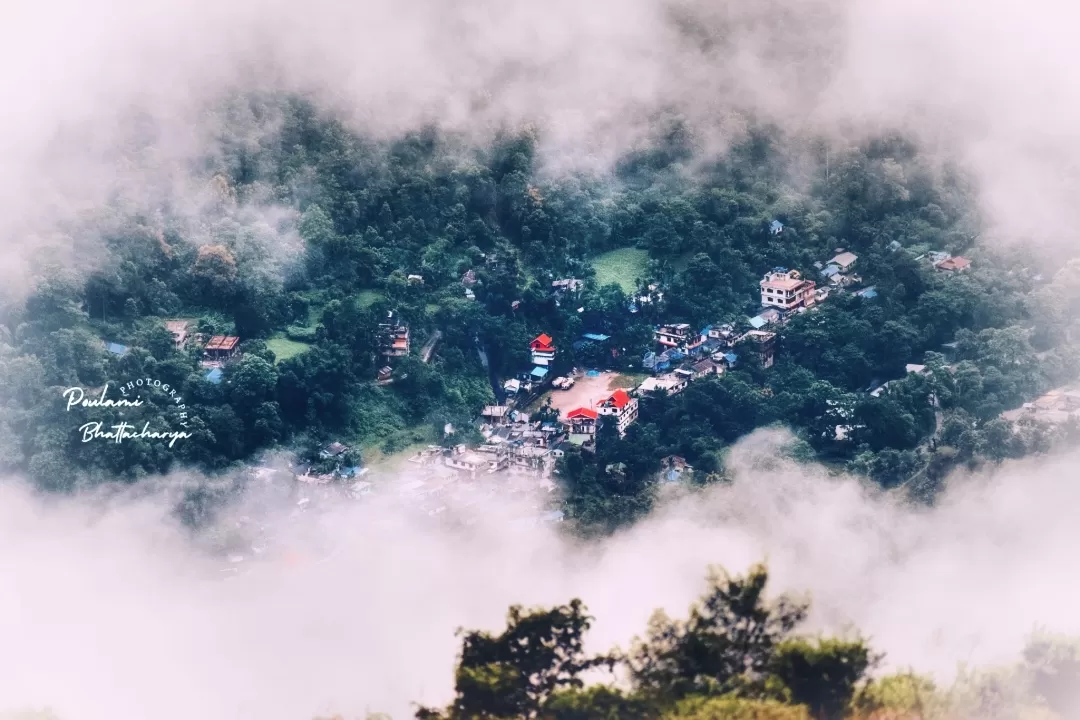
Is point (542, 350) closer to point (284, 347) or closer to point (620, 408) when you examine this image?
point (620, 408)

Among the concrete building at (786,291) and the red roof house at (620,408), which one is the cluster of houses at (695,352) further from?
the concrete building at (786,291)

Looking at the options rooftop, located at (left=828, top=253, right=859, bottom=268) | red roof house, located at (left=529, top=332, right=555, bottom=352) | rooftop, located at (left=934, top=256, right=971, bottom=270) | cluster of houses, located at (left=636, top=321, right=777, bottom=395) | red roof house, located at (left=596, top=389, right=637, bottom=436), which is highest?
rooftop, located at (left=828, top=253, right=859, bottom=268)

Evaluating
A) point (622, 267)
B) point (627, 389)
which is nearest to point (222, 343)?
point (627, 389)

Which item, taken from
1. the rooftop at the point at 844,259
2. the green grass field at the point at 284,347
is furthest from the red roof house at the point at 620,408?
the rooftop at the point at 844,259

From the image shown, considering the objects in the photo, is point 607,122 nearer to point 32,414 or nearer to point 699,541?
point 699,541

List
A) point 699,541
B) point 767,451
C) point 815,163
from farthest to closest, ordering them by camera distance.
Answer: point 815,163, point 767,451, point 699,541

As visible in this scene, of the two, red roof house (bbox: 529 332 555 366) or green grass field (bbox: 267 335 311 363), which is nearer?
green grass field (bbox: 267 335 311 363)

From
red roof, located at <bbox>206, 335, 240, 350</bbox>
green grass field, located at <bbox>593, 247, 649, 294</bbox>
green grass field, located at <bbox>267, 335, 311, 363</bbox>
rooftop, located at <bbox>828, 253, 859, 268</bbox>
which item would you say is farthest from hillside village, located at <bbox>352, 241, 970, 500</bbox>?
red roof, located at <bbox>206, 335, 240, 350</bbox>

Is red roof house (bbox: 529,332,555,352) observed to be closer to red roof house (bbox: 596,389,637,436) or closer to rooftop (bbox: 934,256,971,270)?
red roof house (bbox: 596,389,637,436)

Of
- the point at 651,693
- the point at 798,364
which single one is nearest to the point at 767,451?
the point at 798,364
